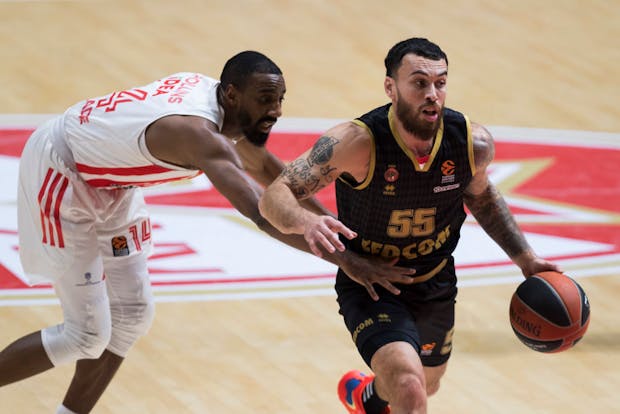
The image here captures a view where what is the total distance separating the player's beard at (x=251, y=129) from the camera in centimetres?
538

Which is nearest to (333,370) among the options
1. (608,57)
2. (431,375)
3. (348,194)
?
(431,375)

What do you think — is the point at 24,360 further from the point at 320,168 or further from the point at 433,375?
the point at 433,375

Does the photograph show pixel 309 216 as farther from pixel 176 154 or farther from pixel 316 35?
pixel 316 35

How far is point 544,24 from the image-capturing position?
1240 centimetres

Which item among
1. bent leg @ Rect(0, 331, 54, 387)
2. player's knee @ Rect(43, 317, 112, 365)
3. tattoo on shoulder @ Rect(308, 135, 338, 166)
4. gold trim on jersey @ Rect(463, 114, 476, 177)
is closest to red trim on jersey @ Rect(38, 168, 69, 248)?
player's knee @ Rect(43, 317, 112, 365)

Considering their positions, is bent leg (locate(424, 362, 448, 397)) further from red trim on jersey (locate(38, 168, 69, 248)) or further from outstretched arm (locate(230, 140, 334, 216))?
red trim on jersey (locate(38, 168, 69, 248))

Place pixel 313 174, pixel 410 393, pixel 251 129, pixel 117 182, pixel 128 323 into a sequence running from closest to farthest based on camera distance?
pixel 410 393 → pixel 313 174 → pixel 251 129 → pixel 117 182 → pixel 128 323

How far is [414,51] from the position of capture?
5.12m

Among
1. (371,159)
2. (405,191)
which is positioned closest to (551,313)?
(405,191)

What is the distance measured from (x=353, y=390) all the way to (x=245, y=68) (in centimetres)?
176

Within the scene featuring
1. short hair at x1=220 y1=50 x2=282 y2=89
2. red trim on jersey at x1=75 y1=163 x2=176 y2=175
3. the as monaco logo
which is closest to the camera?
short hair at x1=220 y1=50 x2=282 y2=89

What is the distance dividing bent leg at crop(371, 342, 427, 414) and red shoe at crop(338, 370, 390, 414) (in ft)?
3.10

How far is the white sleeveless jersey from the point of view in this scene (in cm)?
539

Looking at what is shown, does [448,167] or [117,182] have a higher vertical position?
[448,167]
